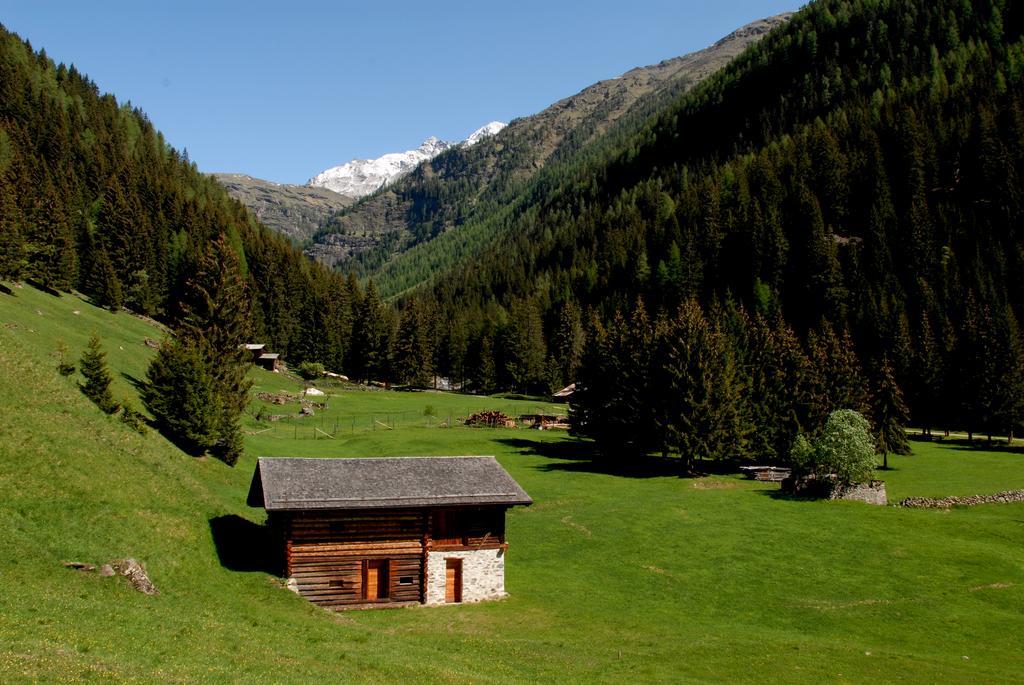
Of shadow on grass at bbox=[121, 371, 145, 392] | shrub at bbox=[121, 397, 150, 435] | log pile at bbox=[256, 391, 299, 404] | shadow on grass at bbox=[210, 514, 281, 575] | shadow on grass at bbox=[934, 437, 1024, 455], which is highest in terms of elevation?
shadow on grass at bbox=[121, 371, 145, 392]

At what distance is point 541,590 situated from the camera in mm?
39625

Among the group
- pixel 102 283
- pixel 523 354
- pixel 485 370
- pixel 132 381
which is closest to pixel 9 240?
pixel 102 283

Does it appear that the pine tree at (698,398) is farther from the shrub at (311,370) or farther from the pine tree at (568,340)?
the shrub at (311,370)

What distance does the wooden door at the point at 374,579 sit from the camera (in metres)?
A: 37.9

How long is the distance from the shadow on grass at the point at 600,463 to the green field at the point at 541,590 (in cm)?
1014

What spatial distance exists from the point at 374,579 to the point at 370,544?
6.36ft

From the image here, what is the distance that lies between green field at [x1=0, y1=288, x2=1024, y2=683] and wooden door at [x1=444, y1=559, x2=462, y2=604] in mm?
2073

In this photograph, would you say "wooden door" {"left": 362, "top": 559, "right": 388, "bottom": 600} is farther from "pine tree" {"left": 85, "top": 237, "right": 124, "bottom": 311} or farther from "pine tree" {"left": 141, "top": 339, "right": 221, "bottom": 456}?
"pine tree" {"left": 85, "top": 237, "right": 124, "bottom": 311}

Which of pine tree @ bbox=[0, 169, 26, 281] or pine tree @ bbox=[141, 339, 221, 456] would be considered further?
pine tree @ bbox=[0, 169, 26, 281]

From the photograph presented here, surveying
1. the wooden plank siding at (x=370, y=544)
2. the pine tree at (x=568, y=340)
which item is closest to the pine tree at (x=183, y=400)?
the wooden plank siding at (x=370, y=544)

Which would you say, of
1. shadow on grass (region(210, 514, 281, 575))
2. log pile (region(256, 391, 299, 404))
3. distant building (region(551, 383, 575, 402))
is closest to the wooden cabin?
shadow on grass (region(210, 514, 281, 575))

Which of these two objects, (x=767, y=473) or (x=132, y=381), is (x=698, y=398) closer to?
(x=767, y=473)

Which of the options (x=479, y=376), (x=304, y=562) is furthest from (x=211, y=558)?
(x=479, y=376)

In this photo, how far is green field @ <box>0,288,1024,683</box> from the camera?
77.0 ft
